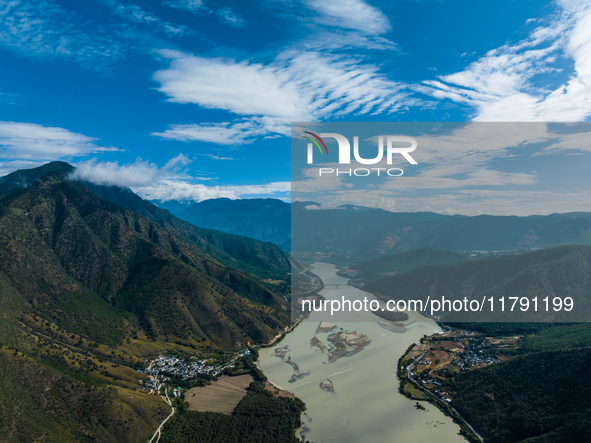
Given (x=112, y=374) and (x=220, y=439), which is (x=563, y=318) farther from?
(x=112, y=374)

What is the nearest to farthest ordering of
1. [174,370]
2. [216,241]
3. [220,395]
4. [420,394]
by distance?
[220,395], [420,394], [174,370], [216,241]

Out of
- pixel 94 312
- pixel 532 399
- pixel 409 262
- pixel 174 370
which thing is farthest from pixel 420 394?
pixel 409 262

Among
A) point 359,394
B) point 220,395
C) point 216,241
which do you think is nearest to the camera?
point 220,395

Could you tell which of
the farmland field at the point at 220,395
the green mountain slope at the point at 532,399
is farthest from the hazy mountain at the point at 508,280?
the farmland field at the point at 220,395

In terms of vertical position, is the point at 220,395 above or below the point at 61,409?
below

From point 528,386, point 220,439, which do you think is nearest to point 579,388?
point 528,386

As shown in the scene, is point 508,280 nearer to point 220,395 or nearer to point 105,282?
point 220,395
